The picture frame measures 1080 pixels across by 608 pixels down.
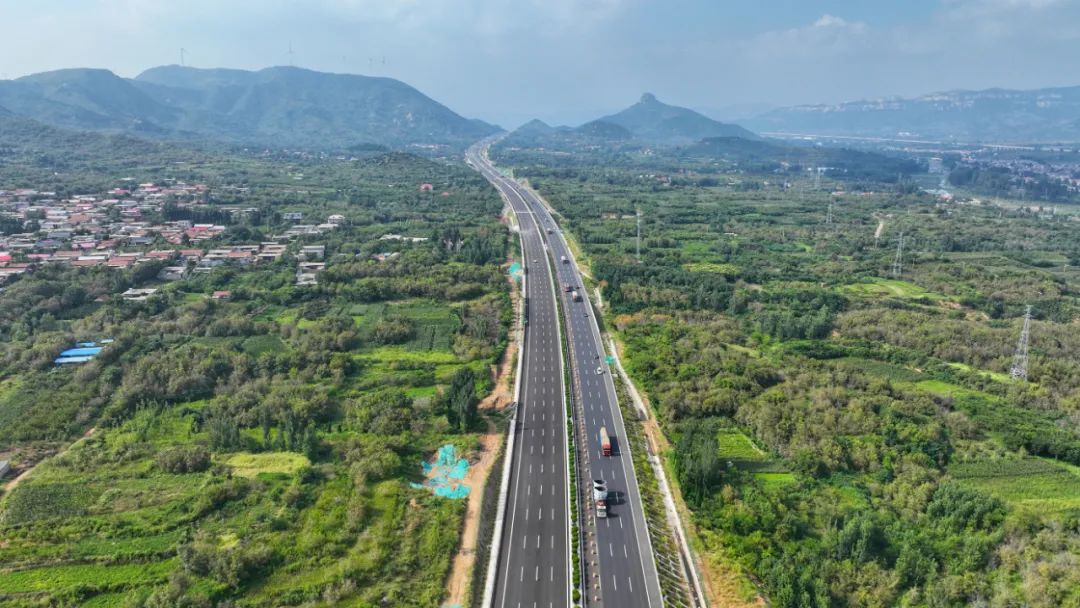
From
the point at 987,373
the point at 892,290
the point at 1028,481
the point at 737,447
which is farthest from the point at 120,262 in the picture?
the point at 892,290

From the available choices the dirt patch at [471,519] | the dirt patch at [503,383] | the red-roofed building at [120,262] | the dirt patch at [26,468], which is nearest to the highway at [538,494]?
the dirt patch at [503,383]

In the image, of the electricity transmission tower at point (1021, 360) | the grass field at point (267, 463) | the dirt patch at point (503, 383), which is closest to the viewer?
the grass field at point (267, 463)

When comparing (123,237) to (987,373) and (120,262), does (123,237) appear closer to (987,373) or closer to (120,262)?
(120,262)

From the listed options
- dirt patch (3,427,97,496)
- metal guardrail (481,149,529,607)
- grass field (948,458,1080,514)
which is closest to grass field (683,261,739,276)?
metal guardrail (481,149,529,607)

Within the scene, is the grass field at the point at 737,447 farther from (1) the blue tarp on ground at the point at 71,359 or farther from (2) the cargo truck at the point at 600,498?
(1) the blue tarp on ground at the point at 71,359

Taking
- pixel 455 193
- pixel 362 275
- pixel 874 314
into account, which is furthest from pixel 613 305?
pixel 455 193

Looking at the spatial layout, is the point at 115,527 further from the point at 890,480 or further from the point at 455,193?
the point at 455,193

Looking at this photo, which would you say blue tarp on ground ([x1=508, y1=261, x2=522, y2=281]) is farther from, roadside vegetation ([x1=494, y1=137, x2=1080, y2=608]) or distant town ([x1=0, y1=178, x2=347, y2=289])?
distant town ([x1=0, y1=178, x2=347, y2=289])
